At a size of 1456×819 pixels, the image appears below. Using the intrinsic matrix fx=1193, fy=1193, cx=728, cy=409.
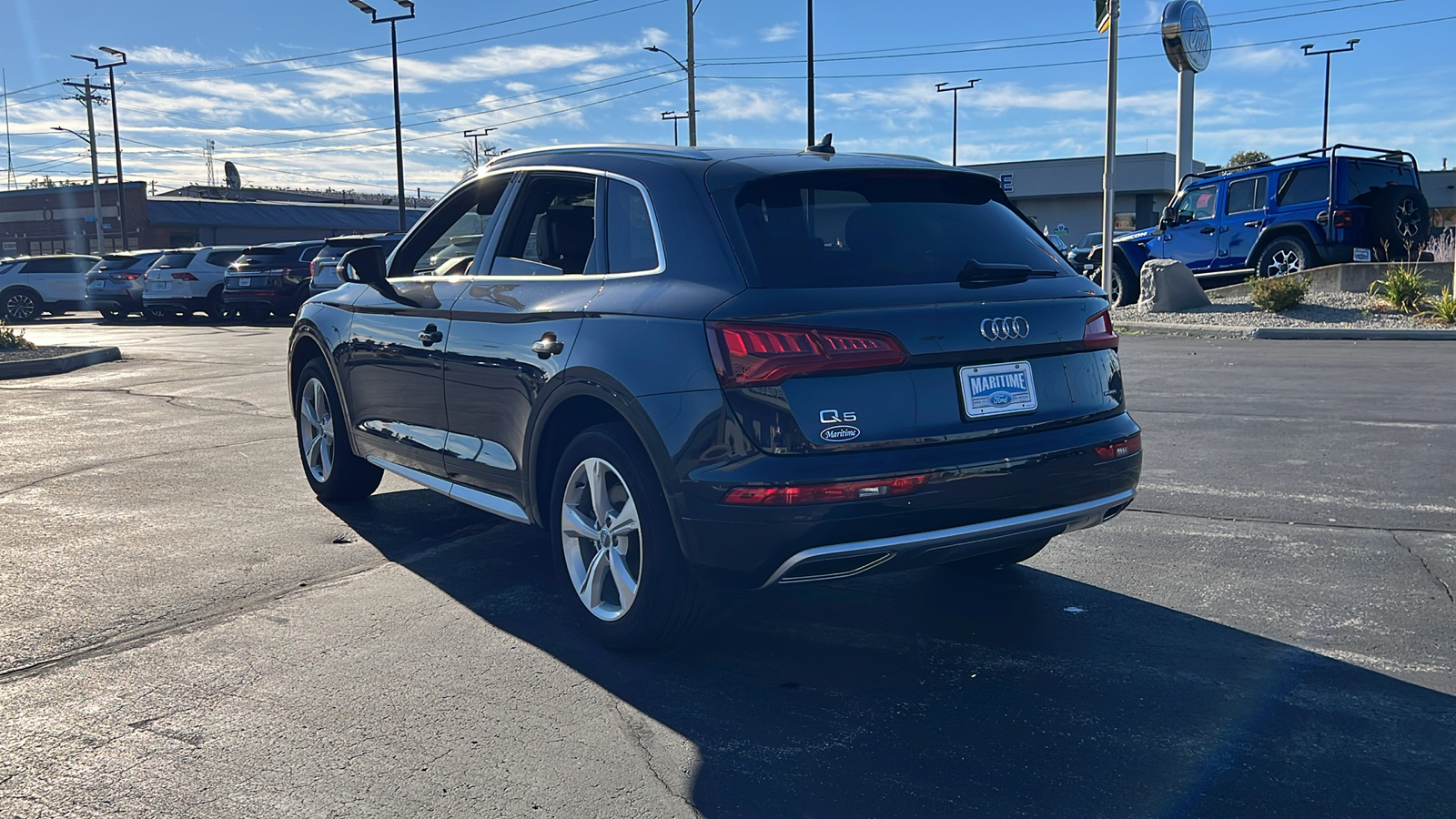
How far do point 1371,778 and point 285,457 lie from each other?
6838 mm

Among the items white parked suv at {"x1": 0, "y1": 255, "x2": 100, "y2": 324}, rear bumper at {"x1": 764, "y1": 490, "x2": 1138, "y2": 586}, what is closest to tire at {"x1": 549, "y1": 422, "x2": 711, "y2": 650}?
rear bumper at {"x1": 764, "y1": 490, "x2": 1138, "y2": 586}

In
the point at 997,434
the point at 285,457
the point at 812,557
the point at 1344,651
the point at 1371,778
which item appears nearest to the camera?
the point at 1371,778

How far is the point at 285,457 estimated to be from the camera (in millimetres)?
8055

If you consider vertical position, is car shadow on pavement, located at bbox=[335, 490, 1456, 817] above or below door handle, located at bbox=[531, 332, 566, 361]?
below

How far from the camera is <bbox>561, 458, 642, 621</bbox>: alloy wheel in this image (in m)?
4.06

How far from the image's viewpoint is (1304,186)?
18203 mm

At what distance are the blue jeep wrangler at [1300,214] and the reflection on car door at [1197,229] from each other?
2cm

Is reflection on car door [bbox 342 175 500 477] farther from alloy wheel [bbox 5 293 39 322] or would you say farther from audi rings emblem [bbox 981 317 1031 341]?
alloy wheel [bbox 5 293 39 322]

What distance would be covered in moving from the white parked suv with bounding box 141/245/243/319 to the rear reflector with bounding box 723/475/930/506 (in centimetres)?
2593

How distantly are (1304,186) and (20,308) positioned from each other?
29361 mm

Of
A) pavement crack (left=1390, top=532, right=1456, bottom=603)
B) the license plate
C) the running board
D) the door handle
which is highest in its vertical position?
the door handle

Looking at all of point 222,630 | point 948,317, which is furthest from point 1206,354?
point 222,630

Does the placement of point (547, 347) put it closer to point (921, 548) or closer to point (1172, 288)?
point (921, 548)

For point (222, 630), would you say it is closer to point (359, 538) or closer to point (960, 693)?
point (359, 538)
